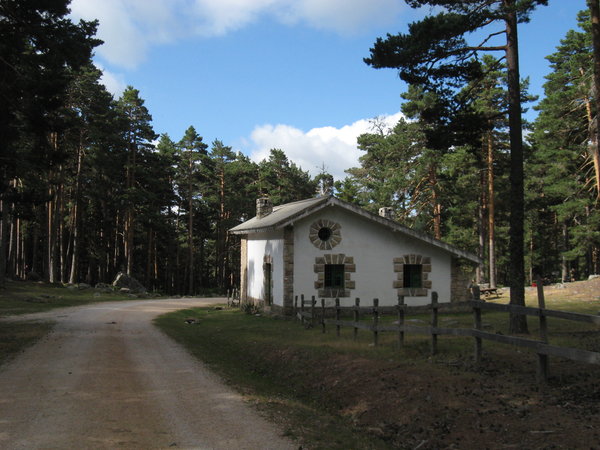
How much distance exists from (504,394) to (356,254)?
13.5 meters

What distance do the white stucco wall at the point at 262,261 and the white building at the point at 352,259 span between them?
45 millimetres

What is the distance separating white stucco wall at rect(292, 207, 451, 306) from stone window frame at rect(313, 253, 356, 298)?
154 mm

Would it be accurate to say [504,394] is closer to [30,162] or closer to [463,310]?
[463,310]

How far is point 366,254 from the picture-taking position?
20.9 metres

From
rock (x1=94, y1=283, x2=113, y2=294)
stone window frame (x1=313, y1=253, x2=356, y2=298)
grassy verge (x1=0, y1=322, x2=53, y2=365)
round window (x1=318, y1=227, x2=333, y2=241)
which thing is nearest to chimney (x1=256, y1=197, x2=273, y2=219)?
round window (x1=318, y1=227, x2=333, y2=241)

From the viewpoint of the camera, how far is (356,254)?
818 inches

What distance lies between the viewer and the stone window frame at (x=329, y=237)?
20312 millimetres

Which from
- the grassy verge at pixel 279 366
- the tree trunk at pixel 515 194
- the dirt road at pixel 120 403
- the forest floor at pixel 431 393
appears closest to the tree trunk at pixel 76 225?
the grassy verge at pixel 279 366

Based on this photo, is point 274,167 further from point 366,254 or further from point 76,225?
point 366,254

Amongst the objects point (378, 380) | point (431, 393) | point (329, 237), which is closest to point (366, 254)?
point (329, 237)

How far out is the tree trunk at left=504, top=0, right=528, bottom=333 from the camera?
41.3 ft

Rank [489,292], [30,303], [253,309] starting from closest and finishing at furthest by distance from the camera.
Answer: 1. [253,309]
2. [30,303]
3. [489,292]

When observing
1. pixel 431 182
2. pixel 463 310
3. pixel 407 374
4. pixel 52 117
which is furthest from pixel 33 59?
pixel 431 182

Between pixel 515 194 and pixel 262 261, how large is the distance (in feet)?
43.7
